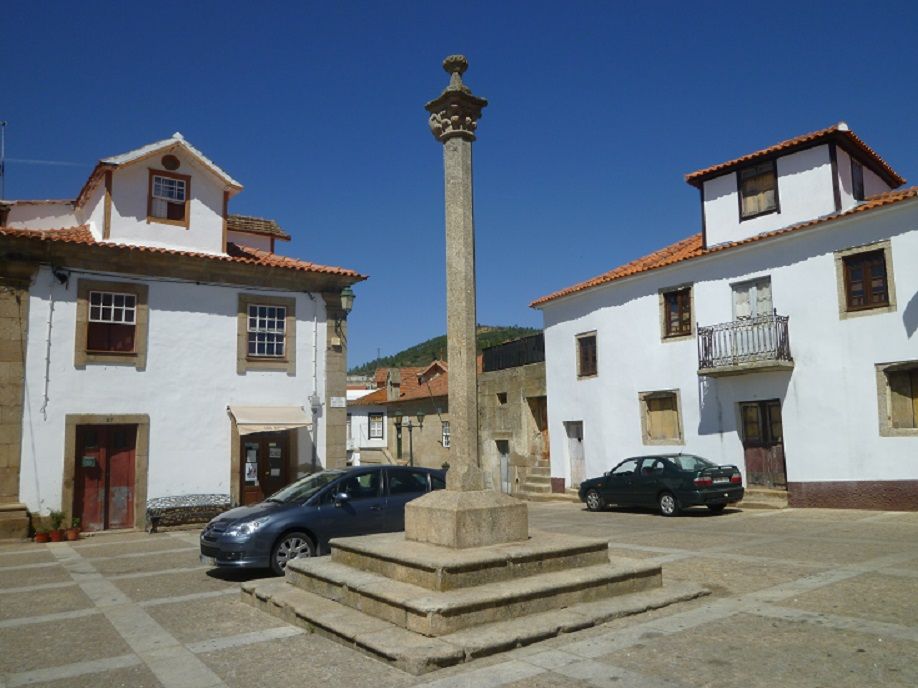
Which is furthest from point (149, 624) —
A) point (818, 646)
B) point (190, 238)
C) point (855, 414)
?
point (855, 414)

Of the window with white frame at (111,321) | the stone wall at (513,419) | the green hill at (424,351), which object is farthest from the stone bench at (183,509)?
the green hill at (424,351)

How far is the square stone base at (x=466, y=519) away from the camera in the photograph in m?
7.33

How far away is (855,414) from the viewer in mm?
16359

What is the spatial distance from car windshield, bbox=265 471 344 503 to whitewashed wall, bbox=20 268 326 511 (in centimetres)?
665

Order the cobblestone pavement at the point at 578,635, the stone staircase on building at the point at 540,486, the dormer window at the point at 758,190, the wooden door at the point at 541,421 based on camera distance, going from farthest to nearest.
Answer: the wooden door at the point at 541,421
the stone staircase on building at the point at 540,486
the dormer window at the point at 758,190
the cobblestone pavement at the point at 578,635

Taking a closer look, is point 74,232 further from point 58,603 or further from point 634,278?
point 634,278

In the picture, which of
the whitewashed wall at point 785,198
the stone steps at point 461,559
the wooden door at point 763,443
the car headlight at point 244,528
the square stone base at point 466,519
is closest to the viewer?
the stone steps at point 461,559

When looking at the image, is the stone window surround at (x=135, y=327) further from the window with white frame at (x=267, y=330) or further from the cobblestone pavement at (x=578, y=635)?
the cobblestone pavement at (x=578, y=635)

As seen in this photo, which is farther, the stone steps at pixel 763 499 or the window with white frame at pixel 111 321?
the stone steps at pixel 763 499

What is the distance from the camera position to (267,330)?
18344 millimetres

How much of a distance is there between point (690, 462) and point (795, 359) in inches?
140

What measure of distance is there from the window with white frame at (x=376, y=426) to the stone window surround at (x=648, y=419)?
21623 millimetres

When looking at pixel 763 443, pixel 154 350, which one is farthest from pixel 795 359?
pixel 154 350

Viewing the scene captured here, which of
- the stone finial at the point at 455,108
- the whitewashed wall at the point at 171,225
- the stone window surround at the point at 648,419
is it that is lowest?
the stone window surround at the point at 648,419
